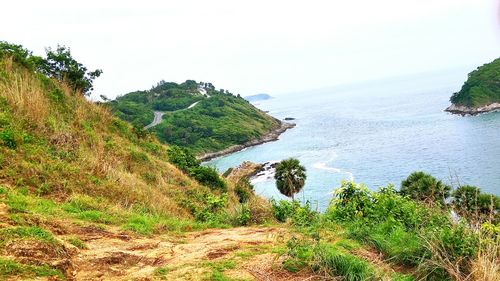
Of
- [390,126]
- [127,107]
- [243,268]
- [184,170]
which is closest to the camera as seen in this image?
[243,268]

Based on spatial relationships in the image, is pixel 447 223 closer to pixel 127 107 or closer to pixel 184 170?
pixel 184 170

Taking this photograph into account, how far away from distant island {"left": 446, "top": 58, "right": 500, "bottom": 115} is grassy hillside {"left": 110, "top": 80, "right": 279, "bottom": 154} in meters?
61.8

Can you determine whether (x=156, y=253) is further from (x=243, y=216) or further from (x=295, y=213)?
(x=295, y=213)

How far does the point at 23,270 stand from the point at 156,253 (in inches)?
89.0

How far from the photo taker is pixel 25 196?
8359 millimetres

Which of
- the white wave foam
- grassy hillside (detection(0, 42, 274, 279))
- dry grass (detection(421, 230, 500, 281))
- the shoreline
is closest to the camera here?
dry grass (detection(421, 230, 500, 281))

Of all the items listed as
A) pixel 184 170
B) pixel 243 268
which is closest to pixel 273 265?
pixel 243 268

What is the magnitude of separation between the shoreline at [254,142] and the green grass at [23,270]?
9286cm

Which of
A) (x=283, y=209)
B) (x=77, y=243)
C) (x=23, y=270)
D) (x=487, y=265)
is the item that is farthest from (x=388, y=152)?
(x=23, y=270)

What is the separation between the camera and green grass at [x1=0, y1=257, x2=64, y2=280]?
4650 mm

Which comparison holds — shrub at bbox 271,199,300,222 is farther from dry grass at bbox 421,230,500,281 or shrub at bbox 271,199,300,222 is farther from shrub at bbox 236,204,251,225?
dry grass at bbox 421,230,500,281

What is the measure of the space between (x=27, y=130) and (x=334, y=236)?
33.3ft

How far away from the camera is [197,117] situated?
126625 mm

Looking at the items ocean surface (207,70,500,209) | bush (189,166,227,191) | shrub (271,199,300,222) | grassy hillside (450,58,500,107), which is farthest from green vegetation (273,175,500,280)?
grassy hillside (450,58,500,107)
